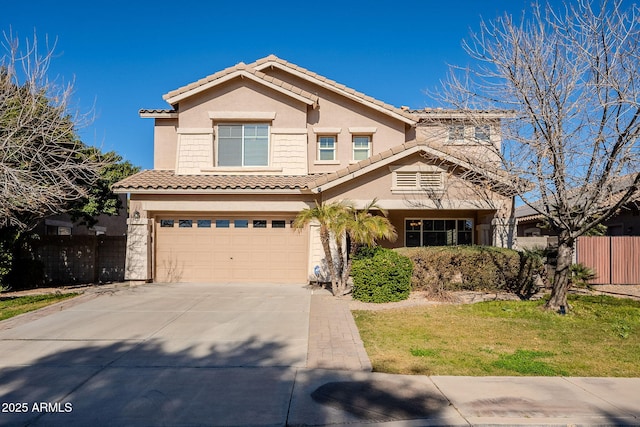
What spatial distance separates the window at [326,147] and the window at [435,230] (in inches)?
156

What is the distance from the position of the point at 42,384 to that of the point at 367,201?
10.7 meters

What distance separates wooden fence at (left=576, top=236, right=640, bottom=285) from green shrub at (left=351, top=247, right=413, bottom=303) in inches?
336

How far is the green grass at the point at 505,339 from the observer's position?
21.2 ft

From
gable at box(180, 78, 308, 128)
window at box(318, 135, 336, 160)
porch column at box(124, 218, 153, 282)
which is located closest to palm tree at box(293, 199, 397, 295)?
window at box(318, 135, 336, 160)

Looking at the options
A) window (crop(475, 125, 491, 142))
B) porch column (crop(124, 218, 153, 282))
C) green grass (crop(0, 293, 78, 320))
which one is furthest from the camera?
porch column (crop(124, 218, 153, 282))

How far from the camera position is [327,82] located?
17.4 m

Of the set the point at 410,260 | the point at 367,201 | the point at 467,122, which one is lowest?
the point at 410,260

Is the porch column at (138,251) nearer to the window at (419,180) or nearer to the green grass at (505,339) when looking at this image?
the green grass at (505,339)

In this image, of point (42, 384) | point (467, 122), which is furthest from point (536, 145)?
point (42, 384)

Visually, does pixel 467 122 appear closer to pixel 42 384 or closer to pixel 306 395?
pixel 306 395

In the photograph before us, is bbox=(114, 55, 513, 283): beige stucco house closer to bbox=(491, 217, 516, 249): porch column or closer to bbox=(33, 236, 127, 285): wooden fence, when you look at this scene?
bbox=(491, 217, 516, 249): porch column

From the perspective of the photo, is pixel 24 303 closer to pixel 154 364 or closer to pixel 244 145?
pixel 154 364

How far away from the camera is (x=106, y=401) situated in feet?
16.9

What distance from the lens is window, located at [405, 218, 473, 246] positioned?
662 inches
